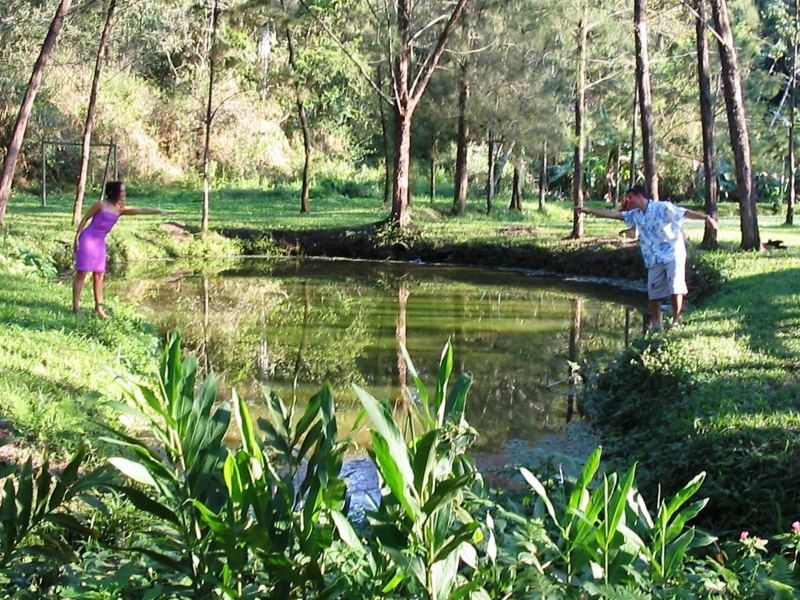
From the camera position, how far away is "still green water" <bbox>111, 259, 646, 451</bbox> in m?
9.20

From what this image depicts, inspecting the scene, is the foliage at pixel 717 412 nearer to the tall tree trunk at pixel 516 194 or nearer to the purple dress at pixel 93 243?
the purple dress at pixel 93 243

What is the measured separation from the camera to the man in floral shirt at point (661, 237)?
399 inches

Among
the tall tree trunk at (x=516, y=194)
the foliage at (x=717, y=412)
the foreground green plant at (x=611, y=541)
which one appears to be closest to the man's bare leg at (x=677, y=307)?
the foliage at (x=717, y=412)

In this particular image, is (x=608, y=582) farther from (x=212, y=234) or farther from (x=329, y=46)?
(x=329, y=46)

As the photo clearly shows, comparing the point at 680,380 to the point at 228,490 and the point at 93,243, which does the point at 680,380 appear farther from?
the point at 93,243

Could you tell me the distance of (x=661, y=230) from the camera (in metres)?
10.2

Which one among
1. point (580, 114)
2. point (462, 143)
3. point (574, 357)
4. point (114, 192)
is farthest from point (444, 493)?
point (462, 143)

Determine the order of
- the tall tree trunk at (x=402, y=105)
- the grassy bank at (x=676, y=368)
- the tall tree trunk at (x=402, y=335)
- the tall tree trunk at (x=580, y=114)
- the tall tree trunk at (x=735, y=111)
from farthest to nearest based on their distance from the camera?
1. the tall tree trunk at (x=402, y=105)
2. the tall tree trunk at (x=580, y=114)
3. the tall tree trunk at (x=735, y=111)
4. the tall tree trunk at (x=402, y=335)
5. the grassy bank at (x=676, y=368)

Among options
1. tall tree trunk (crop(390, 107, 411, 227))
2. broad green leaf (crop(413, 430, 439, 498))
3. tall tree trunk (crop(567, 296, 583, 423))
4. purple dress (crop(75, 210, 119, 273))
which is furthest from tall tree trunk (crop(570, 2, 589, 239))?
broad green leaf (crop(413, 430, 439, 498))

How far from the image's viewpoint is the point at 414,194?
127ft

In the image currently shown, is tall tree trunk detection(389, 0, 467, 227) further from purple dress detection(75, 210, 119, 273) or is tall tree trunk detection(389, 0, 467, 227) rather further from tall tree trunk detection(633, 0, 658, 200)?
purple dress detection(75, 210, 119, 273)

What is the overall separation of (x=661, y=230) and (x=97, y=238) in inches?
250

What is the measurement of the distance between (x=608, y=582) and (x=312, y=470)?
85 cm

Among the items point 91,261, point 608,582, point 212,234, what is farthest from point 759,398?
point 212,234
